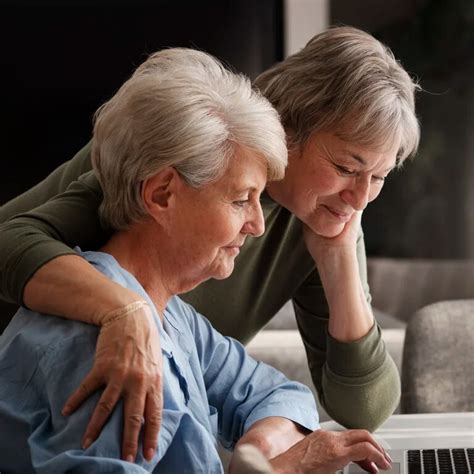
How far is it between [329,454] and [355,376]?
1.56 feet

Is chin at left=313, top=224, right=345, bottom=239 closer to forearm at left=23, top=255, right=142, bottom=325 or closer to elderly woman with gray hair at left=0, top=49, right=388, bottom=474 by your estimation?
elderly woman with gray hair at left=0, top=49, right=388, bottom=474

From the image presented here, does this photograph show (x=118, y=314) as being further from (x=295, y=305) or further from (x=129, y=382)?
(x=295, y=305)

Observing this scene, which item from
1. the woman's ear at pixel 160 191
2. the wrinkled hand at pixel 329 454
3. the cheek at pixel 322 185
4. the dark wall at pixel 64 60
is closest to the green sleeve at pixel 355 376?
the cheek at pixel 322 185

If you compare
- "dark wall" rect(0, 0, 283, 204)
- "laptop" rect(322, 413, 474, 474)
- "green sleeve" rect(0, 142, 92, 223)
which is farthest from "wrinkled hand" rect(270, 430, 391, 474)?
"dark wall" rect(0, 0, 283, 204)

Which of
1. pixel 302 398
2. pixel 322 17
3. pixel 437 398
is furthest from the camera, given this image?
pixel 322 17

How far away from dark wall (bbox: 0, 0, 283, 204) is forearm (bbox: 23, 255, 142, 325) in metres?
3.59

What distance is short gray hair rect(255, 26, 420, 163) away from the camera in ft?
5.23

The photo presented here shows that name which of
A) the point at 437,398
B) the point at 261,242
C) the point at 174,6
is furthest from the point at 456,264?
the point at 261,242

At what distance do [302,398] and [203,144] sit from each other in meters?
0.47

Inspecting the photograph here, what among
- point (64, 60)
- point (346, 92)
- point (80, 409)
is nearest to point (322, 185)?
point (346, 92)

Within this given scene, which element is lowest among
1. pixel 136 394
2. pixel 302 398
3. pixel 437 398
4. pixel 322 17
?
pixel 322 17

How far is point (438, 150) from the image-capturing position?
18.9 feet

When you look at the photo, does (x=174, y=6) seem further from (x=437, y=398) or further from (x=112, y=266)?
(x=112, y=266)

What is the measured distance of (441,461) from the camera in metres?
1.53
